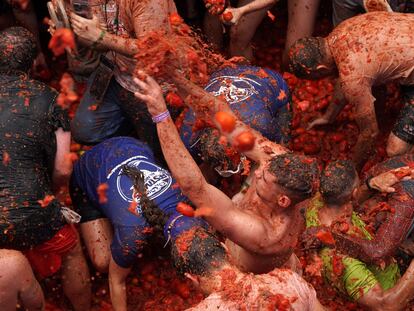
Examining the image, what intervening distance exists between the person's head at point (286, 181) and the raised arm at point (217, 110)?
33cm

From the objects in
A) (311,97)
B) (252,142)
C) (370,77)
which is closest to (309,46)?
(370,77)

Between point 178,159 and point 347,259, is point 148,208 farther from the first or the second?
point 347,259

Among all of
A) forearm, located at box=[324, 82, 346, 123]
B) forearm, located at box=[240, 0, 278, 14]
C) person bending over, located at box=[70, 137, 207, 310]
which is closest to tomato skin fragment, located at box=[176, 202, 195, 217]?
person bending over, located at box=[70, 137, 207, 310]

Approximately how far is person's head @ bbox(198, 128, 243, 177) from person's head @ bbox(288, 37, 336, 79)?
91 centimetres

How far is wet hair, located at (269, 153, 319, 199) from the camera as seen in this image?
3.13m

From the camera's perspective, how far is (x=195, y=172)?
3027mm

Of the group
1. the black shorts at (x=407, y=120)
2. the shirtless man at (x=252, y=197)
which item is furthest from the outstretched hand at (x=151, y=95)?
the black shorts at (x=407, y=120)

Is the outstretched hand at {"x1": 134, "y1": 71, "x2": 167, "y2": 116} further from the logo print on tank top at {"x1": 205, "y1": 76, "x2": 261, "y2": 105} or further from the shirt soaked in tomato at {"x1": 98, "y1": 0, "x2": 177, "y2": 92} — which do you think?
the logo print on tank top at {"x1": 205, "y1": 76, "x2": 261, "y2": 105}

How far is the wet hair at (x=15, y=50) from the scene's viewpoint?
11.8 ft

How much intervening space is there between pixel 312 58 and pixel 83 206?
1.67 m

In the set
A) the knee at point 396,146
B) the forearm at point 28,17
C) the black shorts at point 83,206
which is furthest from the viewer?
the forearm at point 28,17

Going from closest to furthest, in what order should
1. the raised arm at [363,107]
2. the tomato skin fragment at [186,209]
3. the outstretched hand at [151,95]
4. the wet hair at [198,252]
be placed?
the outstretched hand at [151,95] → the wet hair at [198,252] → the tomato skin fragment at [186,209] → the raised arm at [363,107]

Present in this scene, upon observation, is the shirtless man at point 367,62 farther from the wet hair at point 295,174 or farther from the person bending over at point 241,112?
the wet hair at point 295,174

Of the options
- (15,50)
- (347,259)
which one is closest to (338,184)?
(347,259)
